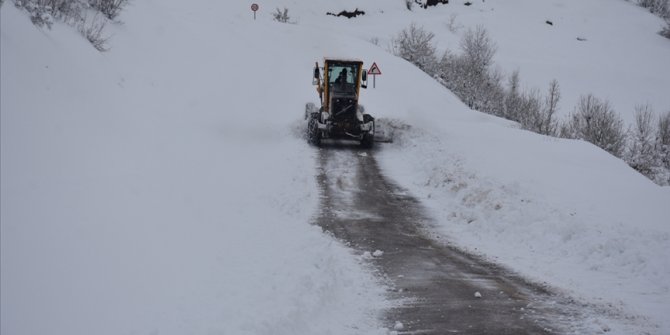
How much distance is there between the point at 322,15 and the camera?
6041 centimetres

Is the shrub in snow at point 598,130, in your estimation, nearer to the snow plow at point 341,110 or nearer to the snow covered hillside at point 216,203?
the snow covered hillside at point 216,203

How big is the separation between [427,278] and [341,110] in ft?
41.0

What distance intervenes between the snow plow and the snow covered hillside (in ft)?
2.70

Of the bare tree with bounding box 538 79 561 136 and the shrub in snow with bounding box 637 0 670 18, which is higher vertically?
the shrub in snow with bounding box 637 0 670 18

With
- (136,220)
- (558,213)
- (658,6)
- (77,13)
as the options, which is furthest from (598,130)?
(658,6)

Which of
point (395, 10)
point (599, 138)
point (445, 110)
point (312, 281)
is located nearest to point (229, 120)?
point (445, 110)

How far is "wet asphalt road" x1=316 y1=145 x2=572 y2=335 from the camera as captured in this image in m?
6.76

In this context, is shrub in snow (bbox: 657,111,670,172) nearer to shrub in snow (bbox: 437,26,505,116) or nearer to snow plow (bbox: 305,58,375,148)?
shrub in snow (bbox: 437,26,505,116)

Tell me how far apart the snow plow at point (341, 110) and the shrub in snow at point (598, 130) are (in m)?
16.7

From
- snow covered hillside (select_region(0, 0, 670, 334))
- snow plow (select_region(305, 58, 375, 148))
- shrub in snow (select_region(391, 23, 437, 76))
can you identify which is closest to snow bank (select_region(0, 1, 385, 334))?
snow covered hillside (select_region(0, 0, 670, 334))

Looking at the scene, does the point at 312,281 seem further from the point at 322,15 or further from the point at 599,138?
the point at 322,15

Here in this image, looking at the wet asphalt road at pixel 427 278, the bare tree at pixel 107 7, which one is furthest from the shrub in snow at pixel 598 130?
the bare tree at pixel 107 7

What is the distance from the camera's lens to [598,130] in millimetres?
32500

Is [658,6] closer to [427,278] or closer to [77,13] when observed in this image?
[77,13]
